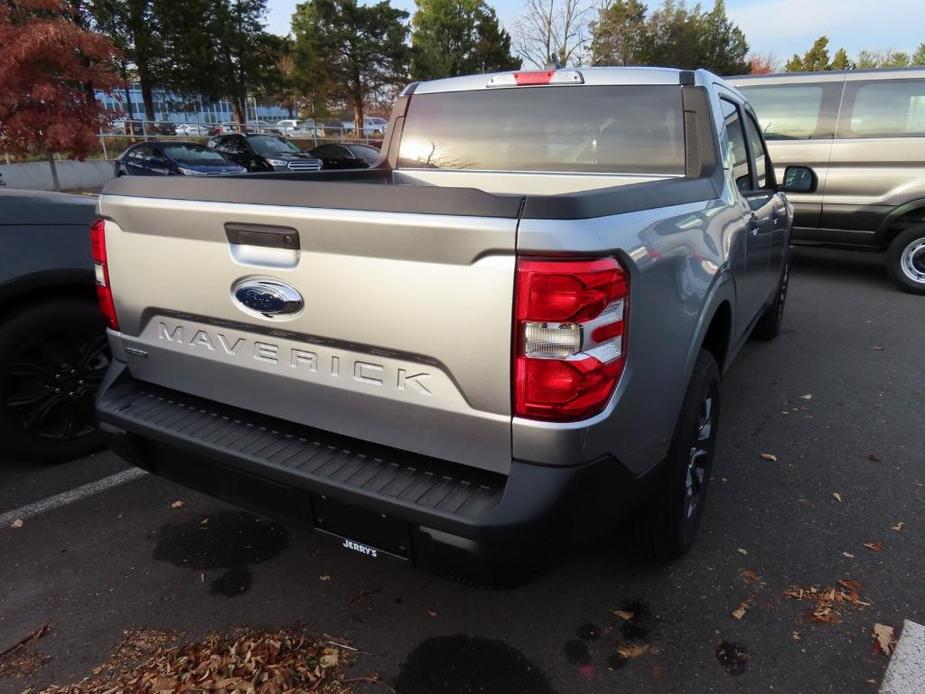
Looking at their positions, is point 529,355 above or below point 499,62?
below

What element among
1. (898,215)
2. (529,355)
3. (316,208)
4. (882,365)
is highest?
(316,208)

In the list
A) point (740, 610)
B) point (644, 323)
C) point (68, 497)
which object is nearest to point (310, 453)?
point (644, 323)

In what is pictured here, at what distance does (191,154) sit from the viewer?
1451 cm

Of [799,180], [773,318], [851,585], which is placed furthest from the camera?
[773,318]

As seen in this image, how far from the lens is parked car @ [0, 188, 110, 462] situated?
3.16m

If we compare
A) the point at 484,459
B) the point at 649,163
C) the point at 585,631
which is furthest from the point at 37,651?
the point at 649,163

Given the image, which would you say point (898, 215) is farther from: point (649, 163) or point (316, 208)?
point (316, 208)

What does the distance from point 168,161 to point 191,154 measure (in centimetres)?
70

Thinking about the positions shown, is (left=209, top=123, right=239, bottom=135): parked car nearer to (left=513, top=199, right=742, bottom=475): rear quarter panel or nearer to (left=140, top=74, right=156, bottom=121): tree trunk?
(left=140, top=74, right=156, bottom=121): tree trunk

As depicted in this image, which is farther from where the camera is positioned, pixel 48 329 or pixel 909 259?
pixel 909 259

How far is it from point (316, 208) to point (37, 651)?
71.1 inches

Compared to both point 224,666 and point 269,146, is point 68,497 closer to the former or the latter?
point 224,666

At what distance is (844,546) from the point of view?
274cm

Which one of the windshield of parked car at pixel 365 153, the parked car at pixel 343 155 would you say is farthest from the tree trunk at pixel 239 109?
the windshield of parked car at pixel 365 153
